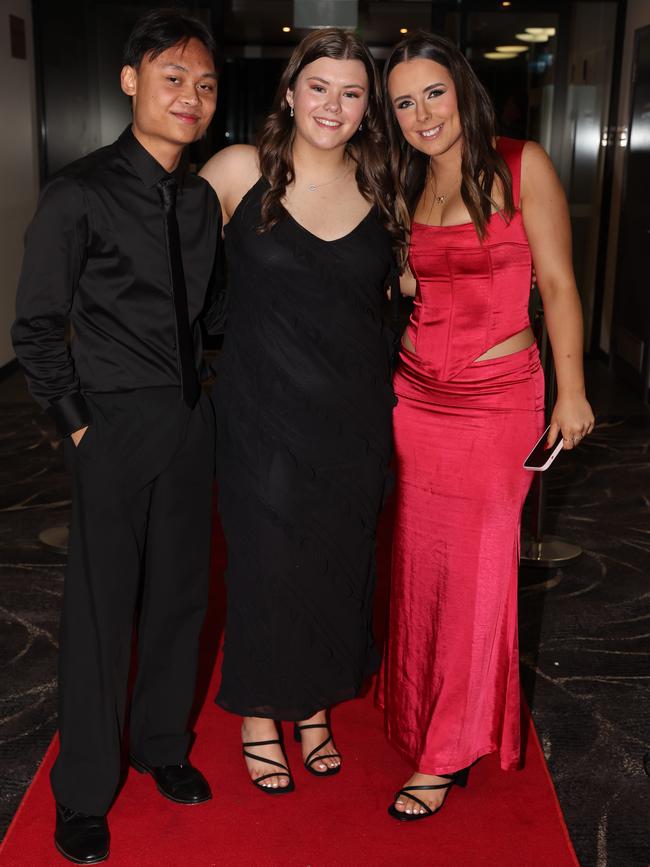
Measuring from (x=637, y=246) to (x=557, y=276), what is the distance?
18.5 feet

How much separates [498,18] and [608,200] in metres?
1.75

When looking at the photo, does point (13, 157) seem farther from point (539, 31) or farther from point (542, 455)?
point (542, 455)

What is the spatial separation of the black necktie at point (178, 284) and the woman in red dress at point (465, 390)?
610 mm

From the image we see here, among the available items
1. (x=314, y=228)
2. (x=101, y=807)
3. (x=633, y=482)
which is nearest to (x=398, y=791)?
(x=101, y=807)

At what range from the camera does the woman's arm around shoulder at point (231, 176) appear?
2.54 meters

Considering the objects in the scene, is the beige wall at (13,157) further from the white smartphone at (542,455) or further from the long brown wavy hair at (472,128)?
the white smartphone at (542,455)

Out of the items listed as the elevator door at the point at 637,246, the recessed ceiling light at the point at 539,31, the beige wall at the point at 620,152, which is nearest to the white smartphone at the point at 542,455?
the elevator door at the point at 637,246

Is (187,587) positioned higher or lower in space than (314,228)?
lower

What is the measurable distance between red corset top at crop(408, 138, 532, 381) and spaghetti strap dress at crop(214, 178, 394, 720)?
12cm

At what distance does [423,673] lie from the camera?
270cm

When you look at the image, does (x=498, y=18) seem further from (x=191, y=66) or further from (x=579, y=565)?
(x=191, y=66)

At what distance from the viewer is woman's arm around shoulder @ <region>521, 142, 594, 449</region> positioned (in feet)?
7.98

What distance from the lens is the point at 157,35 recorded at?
2.26m

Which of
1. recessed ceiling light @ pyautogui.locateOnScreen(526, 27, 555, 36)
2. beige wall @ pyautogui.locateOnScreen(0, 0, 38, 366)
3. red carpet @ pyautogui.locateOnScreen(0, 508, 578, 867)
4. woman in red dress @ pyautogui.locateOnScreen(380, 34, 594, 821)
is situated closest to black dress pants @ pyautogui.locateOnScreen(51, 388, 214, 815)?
red carpet @ pyautogui.locateOnScreen(0, 508, 578, 867)
